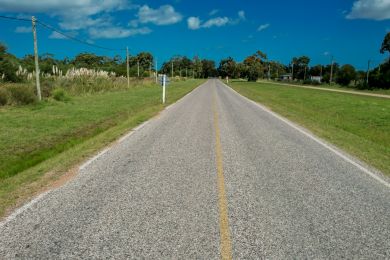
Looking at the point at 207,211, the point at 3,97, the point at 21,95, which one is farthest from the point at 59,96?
the point at 207,211

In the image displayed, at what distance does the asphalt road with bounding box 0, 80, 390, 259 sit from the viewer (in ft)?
14.9

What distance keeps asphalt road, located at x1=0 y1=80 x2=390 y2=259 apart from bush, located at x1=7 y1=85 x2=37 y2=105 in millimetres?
13994

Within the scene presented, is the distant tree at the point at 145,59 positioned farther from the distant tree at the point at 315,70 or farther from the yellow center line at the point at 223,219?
the yellow center line at the point at 223,219

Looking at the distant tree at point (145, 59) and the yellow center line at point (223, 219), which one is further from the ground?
the distant tree at point (145, 59)

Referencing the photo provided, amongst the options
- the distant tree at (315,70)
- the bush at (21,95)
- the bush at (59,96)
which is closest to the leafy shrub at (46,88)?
the bush at (59,96)

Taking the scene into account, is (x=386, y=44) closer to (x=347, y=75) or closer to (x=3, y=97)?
(x=347, y=75)

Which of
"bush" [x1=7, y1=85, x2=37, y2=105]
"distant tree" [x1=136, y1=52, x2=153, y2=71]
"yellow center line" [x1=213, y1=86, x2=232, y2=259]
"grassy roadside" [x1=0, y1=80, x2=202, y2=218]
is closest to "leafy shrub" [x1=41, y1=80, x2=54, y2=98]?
"bush" [x1=7, y1=85, x2=37, y2=105]

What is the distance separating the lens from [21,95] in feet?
69.9

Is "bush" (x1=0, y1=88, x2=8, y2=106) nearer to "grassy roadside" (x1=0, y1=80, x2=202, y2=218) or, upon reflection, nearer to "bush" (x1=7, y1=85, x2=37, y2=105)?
A: "bush" (x1=7, y1=85, x2=37, y2=105)

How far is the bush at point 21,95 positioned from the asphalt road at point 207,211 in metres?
14.0

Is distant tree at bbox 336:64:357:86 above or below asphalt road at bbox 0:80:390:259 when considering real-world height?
above

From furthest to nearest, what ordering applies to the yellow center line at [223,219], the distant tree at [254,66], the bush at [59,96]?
1. the distant tree at [254,66]
2. the bush at [59,96]
3. the yellow center line at [223,219]

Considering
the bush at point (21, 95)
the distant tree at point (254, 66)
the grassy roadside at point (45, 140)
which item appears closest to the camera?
the grassy roadside at point (45, 140)

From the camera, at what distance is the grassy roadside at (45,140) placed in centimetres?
716
